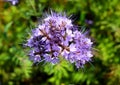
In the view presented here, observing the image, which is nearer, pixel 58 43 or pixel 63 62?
pixel 58 43

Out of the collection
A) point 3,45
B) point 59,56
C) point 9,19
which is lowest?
point 59,56

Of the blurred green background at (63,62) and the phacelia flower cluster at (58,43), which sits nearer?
the phacelia flower cluster at (58,43)

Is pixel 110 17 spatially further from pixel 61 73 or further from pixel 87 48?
pixel 87 48

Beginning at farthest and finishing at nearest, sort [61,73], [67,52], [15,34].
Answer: [15,34] → [61,73] → [67,52]

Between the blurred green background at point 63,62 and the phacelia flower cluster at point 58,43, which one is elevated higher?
the blurred green background at point 63,62

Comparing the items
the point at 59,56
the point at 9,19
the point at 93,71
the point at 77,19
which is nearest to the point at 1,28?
the point at 9,19
